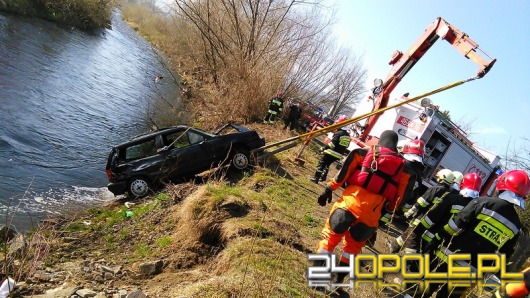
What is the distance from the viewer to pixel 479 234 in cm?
418

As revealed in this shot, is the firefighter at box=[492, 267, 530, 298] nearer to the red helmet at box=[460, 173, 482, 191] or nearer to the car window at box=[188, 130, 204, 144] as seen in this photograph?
the red helmet at box=[460, 173, 482, 191]

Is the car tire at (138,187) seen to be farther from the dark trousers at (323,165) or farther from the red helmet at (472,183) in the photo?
the red helmet at (472,183)

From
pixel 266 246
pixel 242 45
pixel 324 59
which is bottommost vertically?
pixel 266 246

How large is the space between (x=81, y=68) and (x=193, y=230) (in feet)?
51.3

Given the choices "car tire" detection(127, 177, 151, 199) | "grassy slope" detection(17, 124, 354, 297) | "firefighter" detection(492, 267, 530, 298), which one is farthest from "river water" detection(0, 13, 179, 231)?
"firefighter" detection(492, 267, 530, 298)

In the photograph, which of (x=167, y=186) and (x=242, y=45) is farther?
(x=242, y=45)

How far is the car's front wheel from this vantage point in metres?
9.24

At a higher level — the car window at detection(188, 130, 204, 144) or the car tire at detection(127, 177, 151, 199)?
the car window at detection(188, 130, 204, 144)

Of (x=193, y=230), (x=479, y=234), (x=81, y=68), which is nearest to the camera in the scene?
(x=479, y=234)

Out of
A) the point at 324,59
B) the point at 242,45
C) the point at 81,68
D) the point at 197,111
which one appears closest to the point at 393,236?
the point at 197,111

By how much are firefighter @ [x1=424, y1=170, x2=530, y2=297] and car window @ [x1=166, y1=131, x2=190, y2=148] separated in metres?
6.10

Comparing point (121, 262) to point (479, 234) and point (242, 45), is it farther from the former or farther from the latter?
point (242, 45)

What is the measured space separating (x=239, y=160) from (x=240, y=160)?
0.09ft

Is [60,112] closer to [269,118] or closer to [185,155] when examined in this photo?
[185,155]
